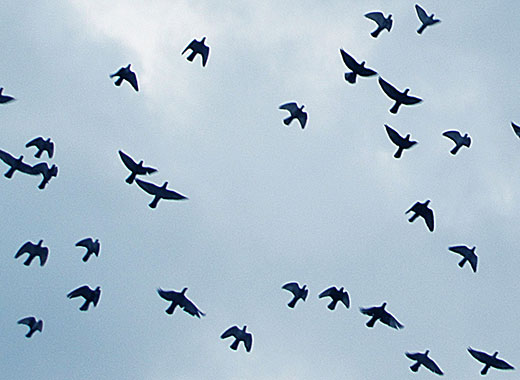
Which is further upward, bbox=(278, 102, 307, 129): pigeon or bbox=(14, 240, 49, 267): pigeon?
bbox=(278, 102, 307, 129): pigeon

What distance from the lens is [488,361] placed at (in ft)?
107

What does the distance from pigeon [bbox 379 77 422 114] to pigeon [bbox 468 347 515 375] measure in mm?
9910

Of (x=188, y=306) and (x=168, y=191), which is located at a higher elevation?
(x=168, y=191)

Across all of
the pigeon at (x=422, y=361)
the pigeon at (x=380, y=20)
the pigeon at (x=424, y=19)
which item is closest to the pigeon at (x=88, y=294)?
the pigeon at (x=422, y=361)

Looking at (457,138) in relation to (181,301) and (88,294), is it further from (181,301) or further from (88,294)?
(88,294)

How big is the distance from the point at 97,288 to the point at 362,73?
1358 cm

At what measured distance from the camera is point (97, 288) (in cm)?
3347

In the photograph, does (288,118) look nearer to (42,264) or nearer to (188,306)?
(188,306)

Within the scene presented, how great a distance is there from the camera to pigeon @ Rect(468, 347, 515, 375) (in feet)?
106

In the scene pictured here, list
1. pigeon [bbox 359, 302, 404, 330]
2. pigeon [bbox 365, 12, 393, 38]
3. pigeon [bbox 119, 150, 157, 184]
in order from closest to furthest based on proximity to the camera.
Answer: pigeon [bbox 119, 150, 157, 184]
pigeon [bbox 359, 302, 404, 330]
pigeon [bbox 365, 12, 393, 38]

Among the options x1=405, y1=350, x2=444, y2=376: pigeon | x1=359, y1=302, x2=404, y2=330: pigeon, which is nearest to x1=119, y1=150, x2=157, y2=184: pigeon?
x1=359, y1=302, x2=404, y2=330: pigeon

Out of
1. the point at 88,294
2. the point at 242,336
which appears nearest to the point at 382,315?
the point at 242,336

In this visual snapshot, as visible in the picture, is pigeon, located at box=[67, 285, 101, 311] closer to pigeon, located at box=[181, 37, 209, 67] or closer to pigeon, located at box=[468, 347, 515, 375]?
pigeon, located at box=[181, 37, 209, 67]

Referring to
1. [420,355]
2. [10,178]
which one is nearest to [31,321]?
[10,178]
